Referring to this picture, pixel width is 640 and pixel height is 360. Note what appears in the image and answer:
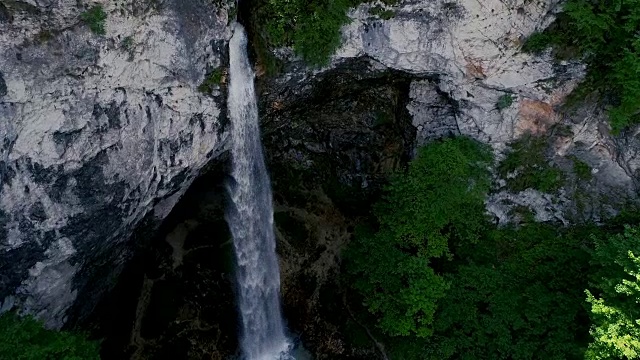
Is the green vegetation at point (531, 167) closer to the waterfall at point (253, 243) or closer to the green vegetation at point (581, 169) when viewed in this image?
the green vegetation at point (581, 169)

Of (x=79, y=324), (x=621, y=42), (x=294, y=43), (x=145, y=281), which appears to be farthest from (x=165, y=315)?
(x=621, y=42)

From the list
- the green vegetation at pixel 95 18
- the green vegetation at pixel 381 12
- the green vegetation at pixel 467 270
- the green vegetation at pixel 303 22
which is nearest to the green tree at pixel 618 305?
the green vegetation at pixel 467 270

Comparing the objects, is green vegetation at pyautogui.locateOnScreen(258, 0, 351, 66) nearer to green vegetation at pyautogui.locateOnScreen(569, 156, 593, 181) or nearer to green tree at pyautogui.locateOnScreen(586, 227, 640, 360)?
green vegetation at pyautogui.locateOnScreen(569, 156, 593, 181)

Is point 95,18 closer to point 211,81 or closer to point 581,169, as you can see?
point 211,81

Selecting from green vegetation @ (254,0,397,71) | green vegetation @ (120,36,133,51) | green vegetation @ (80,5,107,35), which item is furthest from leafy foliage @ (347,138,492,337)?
green vegetation @ (80,5,107,35)

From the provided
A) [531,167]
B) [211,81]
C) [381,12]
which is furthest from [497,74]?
[211,81]

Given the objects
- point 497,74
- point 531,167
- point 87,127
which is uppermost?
point 497,74

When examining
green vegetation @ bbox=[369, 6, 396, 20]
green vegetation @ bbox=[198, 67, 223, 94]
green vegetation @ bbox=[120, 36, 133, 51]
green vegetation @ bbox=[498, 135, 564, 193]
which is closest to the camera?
green vegetation @ bbox=[120, 36, 133, 51]
